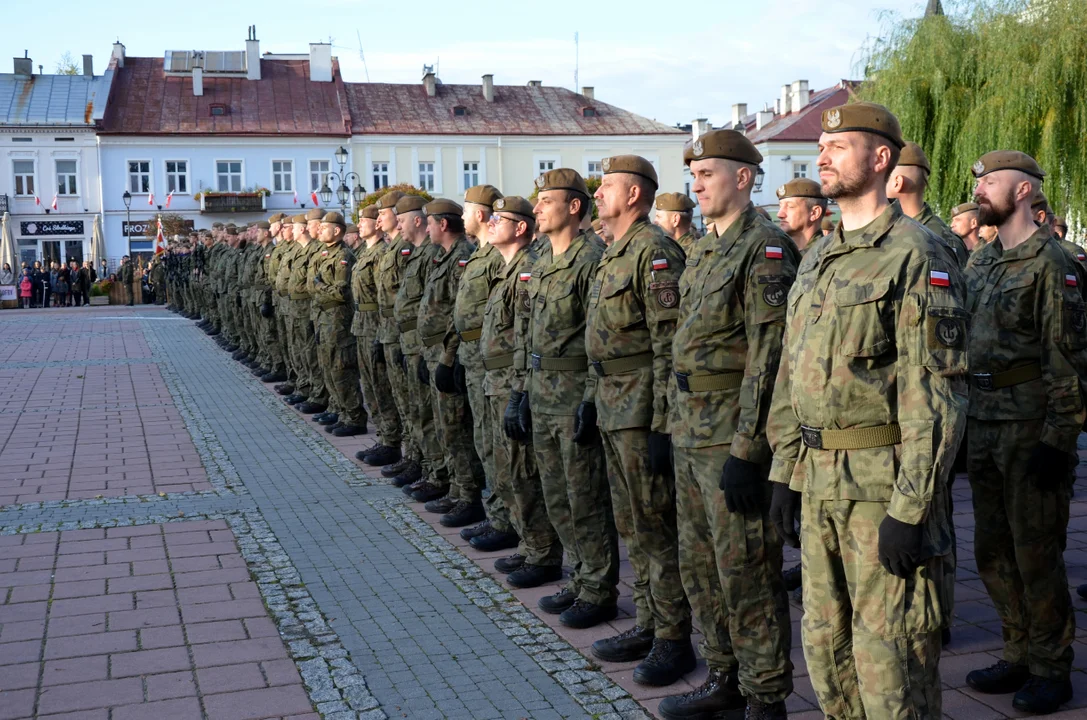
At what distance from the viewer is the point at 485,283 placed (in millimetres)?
7371

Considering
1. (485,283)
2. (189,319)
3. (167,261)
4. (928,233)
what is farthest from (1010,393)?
(167,261)

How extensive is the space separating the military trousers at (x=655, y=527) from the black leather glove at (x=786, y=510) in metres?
1.16

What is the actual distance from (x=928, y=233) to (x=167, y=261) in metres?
33.4

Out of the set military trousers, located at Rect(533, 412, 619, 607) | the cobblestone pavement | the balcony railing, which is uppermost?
the balcony railing

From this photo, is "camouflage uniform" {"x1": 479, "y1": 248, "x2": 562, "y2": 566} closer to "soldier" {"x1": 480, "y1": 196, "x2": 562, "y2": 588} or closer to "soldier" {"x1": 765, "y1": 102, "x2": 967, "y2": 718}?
"soldier" {"x1": 480, "y1": 196, "x2": 562, "y2": 588}

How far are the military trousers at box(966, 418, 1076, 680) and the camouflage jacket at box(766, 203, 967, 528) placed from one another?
51.4 inches

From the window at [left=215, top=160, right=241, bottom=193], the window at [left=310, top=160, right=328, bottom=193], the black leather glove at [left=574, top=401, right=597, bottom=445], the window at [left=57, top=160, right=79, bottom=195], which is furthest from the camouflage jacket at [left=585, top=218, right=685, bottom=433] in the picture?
the window at [left=57, top=160, right=79, bottom=195]

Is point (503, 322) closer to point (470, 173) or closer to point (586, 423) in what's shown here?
point (586, 423)

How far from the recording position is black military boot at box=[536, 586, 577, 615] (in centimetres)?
581

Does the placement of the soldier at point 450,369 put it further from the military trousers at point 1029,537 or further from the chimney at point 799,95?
the chimney at point 799,95

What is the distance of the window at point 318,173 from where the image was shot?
54.7m

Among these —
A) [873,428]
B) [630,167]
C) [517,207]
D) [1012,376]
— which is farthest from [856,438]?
[517,207]

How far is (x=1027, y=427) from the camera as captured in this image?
15.0 ft

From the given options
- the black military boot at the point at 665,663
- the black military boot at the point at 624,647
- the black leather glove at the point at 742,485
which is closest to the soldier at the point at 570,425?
the black military boot at the point at 624,647
